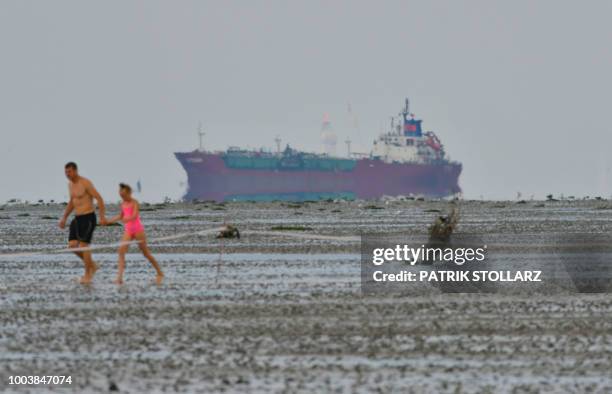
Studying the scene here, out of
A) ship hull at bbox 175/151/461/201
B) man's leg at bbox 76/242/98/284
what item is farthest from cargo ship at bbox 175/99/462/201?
man's leg at bbox 76/242/98/284

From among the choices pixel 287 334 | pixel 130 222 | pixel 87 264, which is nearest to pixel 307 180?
pixel 87 264

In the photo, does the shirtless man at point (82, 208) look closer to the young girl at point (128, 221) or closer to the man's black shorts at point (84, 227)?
the man's black shorts at point (84, 227)

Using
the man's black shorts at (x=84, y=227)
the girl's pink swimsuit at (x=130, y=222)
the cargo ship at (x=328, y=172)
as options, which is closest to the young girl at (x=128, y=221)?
the girl's pink swimsuit at (x=130, y=222)

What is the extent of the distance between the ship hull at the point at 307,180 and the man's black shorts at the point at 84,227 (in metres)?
104

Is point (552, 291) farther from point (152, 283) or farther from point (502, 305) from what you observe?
point (152, 283)

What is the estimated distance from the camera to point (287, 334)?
12.1 meters

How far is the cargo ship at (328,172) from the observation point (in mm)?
126125

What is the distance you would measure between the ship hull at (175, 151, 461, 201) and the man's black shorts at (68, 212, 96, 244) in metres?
104

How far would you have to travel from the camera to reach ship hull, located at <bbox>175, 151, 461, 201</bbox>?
12562 cm

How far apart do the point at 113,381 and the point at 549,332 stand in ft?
12.9

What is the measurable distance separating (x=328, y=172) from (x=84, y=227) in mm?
118754

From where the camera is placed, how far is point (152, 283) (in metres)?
17.1

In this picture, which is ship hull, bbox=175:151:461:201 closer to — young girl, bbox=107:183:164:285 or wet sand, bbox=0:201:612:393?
young girl, bbox=107:183:164:285

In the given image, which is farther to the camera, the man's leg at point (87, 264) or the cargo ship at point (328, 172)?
the cargo ship at point (328, 172)
